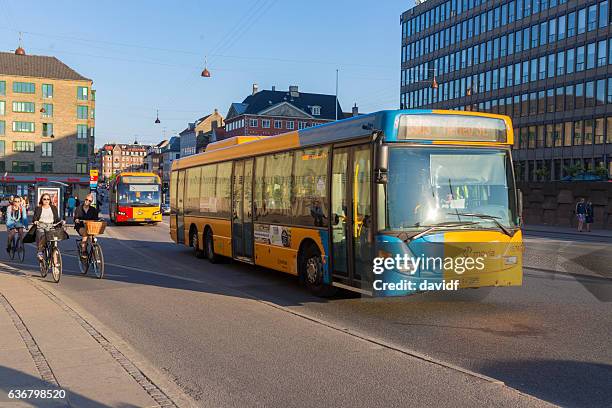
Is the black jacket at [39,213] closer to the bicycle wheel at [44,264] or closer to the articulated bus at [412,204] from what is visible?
the bicycle wheel at [44,264]

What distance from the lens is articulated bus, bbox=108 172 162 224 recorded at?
3497cm

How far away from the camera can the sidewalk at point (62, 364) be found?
202 inches

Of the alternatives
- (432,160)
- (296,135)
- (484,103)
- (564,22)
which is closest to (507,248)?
(432,160)

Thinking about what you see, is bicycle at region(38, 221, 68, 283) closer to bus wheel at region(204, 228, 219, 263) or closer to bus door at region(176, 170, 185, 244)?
bus wheel at region(204, 228, 219, 263)

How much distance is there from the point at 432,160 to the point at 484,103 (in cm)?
6320

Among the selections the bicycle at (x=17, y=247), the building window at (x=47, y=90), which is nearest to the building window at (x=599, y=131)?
the bicycle at (x=17, y=247)

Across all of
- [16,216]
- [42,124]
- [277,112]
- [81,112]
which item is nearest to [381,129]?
[16,216]

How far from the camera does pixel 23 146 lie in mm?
91250

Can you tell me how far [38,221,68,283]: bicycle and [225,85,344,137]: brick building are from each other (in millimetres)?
101008

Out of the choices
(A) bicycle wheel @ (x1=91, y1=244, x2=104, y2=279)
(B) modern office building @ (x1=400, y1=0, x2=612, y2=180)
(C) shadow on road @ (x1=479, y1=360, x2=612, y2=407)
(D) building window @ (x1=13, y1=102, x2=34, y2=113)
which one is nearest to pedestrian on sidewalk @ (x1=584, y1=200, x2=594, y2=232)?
(B) modern office building @ (x1=400, y1=0, x2=612, y2=180)

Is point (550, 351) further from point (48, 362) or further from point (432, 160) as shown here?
point (48, 362)

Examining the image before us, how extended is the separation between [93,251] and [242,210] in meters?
3.25

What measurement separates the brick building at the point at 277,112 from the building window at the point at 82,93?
28.3 metres

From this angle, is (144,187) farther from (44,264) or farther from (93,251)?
(44,264)
